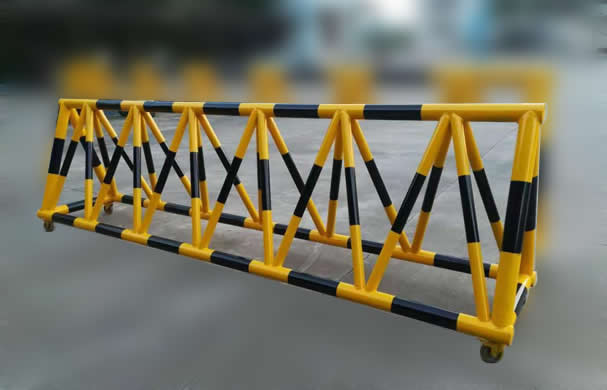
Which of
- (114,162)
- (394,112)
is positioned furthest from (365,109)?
(114,162)

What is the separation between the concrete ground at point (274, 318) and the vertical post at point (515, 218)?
1.00ft

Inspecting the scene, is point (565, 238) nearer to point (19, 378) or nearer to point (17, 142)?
point (19, 378)

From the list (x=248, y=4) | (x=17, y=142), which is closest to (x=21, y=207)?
(x=248, y=4)

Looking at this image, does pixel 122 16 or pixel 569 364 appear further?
pixel 122 16

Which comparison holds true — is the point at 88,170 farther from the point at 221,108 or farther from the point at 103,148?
the point at 221,108

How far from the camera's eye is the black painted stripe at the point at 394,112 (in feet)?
7.76

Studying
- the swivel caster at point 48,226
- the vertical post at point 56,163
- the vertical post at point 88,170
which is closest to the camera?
the vertical post at point 88,170

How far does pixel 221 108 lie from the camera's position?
308cm

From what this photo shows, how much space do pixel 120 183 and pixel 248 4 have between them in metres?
2.59

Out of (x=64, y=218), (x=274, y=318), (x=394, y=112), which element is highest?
(x=394, y=112)

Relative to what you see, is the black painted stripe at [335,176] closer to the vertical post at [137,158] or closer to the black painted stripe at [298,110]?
the black painted stripe at [298,110]

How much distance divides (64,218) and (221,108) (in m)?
1.66

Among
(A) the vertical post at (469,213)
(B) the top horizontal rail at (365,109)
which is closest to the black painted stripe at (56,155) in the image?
(B) the top horizontal rail at (365,109)

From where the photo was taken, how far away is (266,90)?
19.3ft
